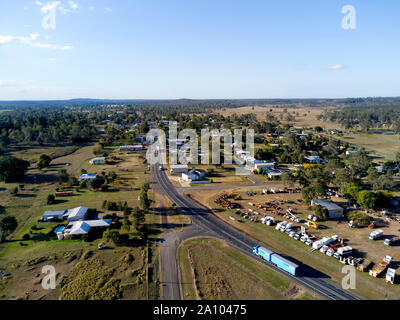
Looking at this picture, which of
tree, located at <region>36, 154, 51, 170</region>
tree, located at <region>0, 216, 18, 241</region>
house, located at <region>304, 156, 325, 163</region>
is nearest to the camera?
tree, located at <region>0, 216, 18, 241</region>

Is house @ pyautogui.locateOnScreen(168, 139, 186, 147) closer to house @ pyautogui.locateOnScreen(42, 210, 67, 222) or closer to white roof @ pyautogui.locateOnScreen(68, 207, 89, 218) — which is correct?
white roof @ pyautogui.locateOnScreen(68, 207, 89, 218)

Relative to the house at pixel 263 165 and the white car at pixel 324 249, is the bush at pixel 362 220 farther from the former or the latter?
the house at pixel 263 165

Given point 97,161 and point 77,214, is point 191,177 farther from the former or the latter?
point 97,161

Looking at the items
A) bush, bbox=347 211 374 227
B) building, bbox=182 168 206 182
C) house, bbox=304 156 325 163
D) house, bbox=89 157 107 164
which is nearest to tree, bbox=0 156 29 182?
house, bbox=89 157 107 164

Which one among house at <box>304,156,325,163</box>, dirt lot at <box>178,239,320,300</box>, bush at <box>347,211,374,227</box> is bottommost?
dirt lot at <box>178,239,320,300</box>

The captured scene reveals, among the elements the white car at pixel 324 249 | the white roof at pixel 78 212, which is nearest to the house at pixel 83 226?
the white roof at pixel 78 212
